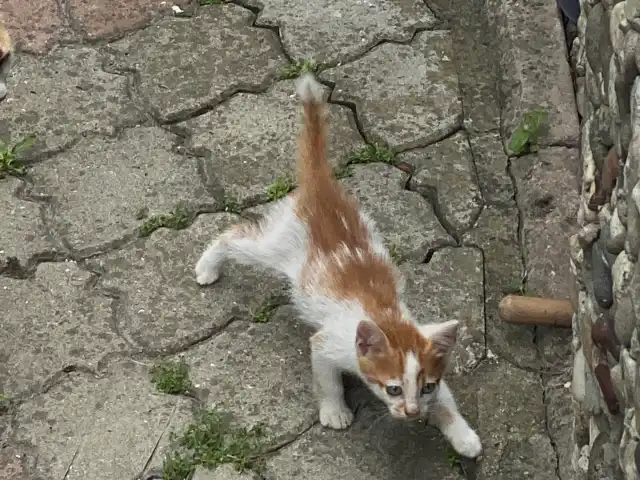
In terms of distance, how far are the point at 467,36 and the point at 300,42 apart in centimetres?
56

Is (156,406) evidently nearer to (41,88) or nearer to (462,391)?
(462,391)

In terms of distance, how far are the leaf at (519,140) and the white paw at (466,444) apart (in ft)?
3.34

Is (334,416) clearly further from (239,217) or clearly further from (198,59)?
(198,59)

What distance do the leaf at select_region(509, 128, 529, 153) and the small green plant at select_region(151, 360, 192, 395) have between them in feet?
3.90

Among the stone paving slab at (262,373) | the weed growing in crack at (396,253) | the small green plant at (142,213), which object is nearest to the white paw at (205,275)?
the stone paving slab at (262,373)

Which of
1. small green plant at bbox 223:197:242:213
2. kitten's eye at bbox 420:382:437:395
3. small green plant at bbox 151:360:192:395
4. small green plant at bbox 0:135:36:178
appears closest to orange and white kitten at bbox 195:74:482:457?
kitten's eye at bbox 420:382:437:395

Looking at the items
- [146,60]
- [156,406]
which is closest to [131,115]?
[146,60]

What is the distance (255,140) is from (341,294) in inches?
34.4

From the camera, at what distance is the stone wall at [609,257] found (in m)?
2.04

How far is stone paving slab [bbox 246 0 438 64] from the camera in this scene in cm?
393

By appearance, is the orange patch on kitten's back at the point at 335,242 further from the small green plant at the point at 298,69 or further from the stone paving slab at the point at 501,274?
the small green plant at the point at 298,69

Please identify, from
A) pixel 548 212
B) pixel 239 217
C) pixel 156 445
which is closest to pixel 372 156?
pixel 239 217

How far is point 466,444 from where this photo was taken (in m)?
2.81

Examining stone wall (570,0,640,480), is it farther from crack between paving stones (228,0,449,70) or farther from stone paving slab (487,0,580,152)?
crack between paving stones (228,0,449,70)
